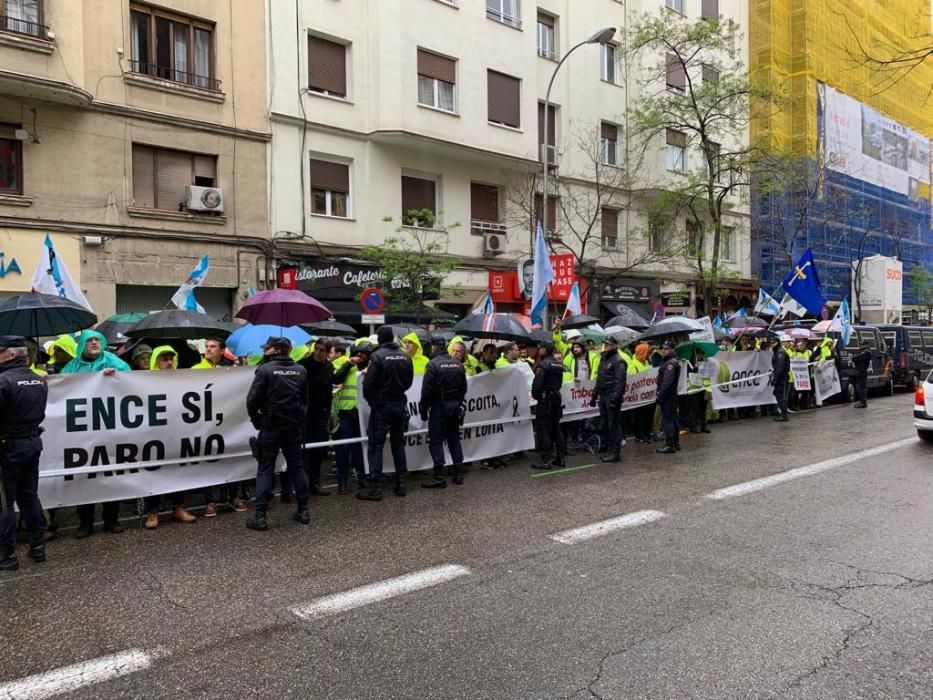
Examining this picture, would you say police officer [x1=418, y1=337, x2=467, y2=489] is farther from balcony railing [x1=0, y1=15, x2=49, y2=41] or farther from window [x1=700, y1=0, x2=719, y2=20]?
window [x1=700, y1=0, x2=719, y2=20]

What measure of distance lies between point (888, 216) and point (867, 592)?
4434 cm

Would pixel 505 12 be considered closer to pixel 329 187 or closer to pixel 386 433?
pixel 329 187

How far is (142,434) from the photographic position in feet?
22.5

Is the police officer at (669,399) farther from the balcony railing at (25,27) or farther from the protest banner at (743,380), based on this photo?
the balcony railing at (25,27)

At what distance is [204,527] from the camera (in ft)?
21.9

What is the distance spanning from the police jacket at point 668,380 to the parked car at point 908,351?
1301 cm

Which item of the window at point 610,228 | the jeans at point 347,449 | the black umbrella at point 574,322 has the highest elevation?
the window at point 610,228

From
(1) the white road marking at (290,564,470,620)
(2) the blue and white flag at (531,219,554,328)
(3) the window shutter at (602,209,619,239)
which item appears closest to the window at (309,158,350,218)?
(2) the blue and white flag at (531,219,554,328)

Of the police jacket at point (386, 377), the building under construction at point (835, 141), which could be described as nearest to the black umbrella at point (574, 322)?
the police jacket at point (386, 377)

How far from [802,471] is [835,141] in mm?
33913

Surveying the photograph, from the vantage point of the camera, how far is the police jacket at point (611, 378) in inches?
391

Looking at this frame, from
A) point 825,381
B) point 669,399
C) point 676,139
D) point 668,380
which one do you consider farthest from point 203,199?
point 676,139

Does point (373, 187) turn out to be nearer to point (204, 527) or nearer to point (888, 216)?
point (204, 527)

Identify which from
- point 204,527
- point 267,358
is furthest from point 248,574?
point 267,358
